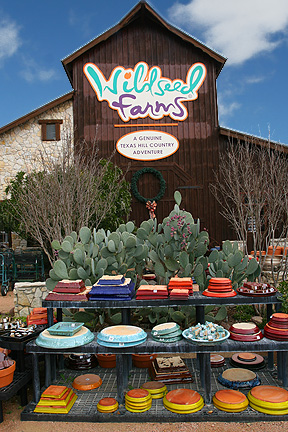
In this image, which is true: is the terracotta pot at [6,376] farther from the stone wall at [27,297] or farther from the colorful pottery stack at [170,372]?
the stone wall at [27,297]

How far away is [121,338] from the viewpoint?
381cm

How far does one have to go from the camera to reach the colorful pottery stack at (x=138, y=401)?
12.2ft

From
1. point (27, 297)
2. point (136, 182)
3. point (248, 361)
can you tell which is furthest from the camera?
point (136, 182)

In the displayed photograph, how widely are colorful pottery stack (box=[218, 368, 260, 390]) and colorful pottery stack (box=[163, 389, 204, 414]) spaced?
46 cm

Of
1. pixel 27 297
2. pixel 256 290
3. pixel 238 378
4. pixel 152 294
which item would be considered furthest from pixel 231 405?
pixel 27 297

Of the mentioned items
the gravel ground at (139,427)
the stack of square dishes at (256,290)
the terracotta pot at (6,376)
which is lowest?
the gravel ground at (139,427)

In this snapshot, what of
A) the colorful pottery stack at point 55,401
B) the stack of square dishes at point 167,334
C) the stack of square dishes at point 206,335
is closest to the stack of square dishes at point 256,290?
the stack of square dishes at point 206,335

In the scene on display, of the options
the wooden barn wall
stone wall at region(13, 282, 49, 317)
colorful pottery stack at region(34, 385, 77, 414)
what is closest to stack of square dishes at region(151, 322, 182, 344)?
colorful pottery stack at region(34, 385, 77, 414)

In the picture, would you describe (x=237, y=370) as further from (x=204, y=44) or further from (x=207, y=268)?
(x=204, y=44)

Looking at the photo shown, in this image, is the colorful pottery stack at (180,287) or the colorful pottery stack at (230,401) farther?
the colorful pottery stack at (180,287)

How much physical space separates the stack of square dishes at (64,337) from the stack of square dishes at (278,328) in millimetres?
1831

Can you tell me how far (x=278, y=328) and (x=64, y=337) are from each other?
7.09 feet

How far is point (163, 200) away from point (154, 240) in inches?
303

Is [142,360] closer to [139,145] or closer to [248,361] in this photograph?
[248,361]
